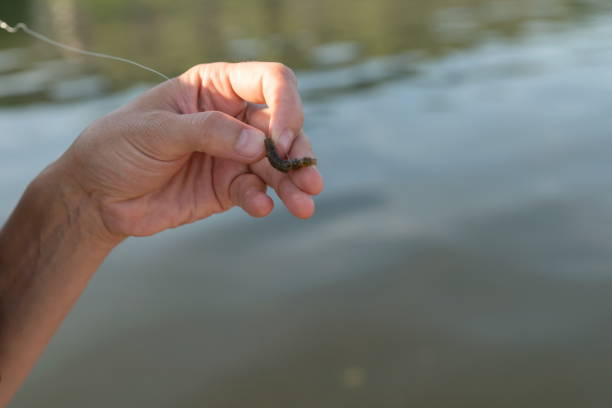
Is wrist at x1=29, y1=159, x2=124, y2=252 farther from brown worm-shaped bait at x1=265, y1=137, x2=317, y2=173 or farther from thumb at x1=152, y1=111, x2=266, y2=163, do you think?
brown worm-shaped bait at x1=265, y1=137, x2=317, y2=173

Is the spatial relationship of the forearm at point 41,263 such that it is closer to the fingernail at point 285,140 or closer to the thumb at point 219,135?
the thumb at point 219,135

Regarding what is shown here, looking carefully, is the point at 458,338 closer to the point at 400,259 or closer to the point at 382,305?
the point at 382,305

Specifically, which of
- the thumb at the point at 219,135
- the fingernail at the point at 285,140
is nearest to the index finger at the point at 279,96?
the fingernail at the point at 285,140

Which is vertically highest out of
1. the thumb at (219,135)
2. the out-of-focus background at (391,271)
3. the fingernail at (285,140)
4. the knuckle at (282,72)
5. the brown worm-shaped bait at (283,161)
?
the knuckle at (282,72)

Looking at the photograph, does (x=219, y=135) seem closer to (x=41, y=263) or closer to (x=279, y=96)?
(x=279, y=96)

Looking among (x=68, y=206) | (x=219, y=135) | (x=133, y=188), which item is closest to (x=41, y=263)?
(x=68, y=206)

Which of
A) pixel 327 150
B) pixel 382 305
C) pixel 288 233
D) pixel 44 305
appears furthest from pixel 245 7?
pixel 44 305
